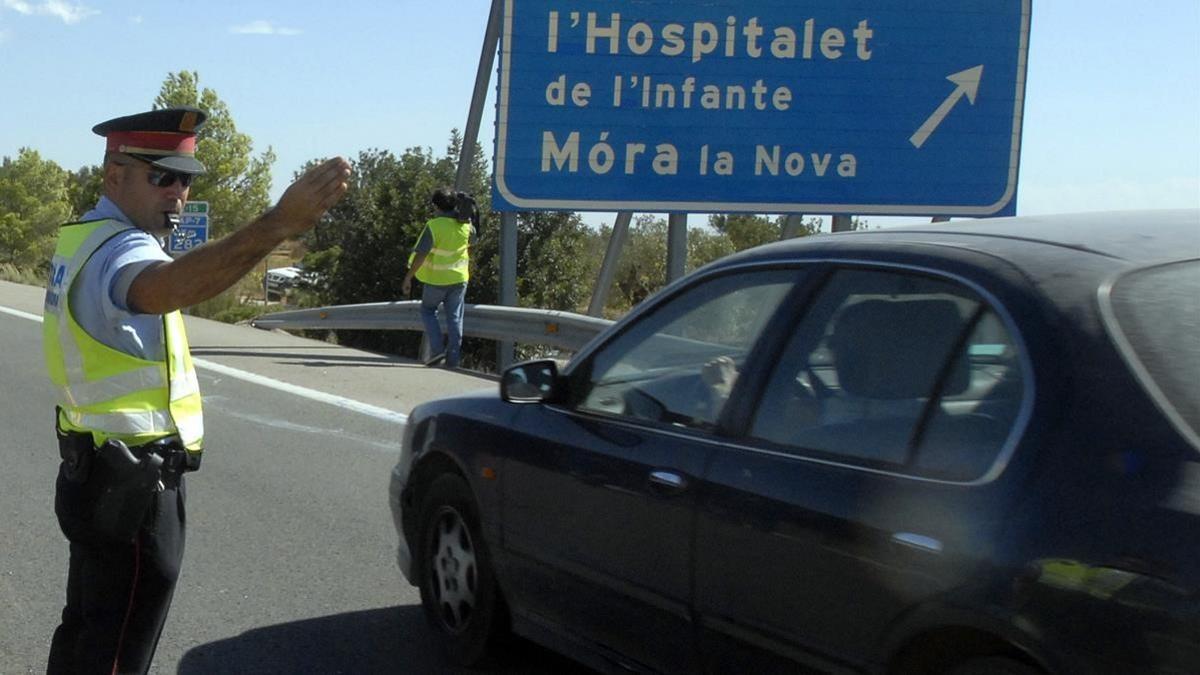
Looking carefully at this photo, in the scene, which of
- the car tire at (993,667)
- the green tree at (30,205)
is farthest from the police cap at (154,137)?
the green tree at (30,205)

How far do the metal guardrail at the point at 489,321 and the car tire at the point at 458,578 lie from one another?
6.48 metres

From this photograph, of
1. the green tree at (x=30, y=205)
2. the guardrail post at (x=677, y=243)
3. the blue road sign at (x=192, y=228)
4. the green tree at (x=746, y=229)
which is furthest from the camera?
the green tree at (x=30, y=205)

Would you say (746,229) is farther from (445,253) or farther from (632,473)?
(632,473)

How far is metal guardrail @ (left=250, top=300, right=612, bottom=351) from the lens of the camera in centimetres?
1360

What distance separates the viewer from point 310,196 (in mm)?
3057

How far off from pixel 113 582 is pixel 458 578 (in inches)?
67.2

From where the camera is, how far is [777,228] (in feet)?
123

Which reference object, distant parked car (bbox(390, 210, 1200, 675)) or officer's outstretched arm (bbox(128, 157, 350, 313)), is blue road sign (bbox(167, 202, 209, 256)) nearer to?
distant parked car (bbox(390, 210, 1200, 675))

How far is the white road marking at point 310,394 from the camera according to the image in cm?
1077

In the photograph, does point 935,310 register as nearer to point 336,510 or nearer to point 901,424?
point 901,424

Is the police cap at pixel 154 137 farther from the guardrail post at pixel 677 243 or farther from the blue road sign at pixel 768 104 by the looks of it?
the guardrail post at pixel 677 243

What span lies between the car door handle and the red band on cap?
1.50 metres

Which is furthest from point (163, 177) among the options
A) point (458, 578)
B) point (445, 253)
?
point (445, 253)

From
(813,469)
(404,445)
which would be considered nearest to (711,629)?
(813,469)
